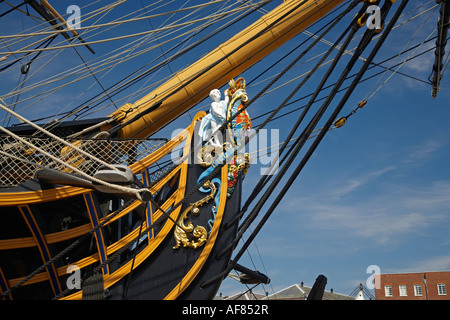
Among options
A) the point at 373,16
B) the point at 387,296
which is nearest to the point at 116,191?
the point at 373,16

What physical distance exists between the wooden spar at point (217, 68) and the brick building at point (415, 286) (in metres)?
21.1

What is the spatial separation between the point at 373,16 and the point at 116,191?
290 cm

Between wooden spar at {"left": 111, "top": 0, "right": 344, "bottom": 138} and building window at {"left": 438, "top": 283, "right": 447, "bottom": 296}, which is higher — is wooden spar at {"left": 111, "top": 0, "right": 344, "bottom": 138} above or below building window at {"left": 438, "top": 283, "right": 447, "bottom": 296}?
below

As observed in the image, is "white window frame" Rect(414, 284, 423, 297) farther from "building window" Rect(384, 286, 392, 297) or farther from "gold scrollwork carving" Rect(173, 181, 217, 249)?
"gold scrollwork carving" Rect(173, 181, 217, 249)

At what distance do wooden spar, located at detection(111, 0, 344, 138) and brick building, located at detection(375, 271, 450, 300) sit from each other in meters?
21.1

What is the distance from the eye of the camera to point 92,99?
7.04m

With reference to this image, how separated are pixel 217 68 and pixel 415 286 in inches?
933

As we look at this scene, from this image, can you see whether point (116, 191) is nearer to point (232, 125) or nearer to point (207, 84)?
point (232, 125)

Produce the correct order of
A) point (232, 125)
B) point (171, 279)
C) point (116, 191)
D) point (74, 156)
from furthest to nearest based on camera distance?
1. point (74, 156)
2. point (232, 125)
3. point (171, 279)
4. point (116, 191)

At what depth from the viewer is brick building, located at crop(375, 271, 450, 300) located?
2472cm

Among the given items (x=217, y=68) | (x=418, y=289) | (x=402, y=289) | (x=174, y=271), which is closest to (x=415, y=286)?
(x=418, y=289)

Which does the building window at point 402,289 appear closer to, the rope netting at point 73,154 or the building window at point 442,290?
the building window at point 442,290

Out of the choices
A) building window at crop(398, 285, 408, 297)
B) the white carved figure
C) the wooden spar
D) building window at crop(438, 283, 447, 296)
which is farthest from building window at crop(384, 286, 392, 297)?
the white carved figure

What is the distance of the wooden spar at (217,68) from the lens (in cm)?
596
